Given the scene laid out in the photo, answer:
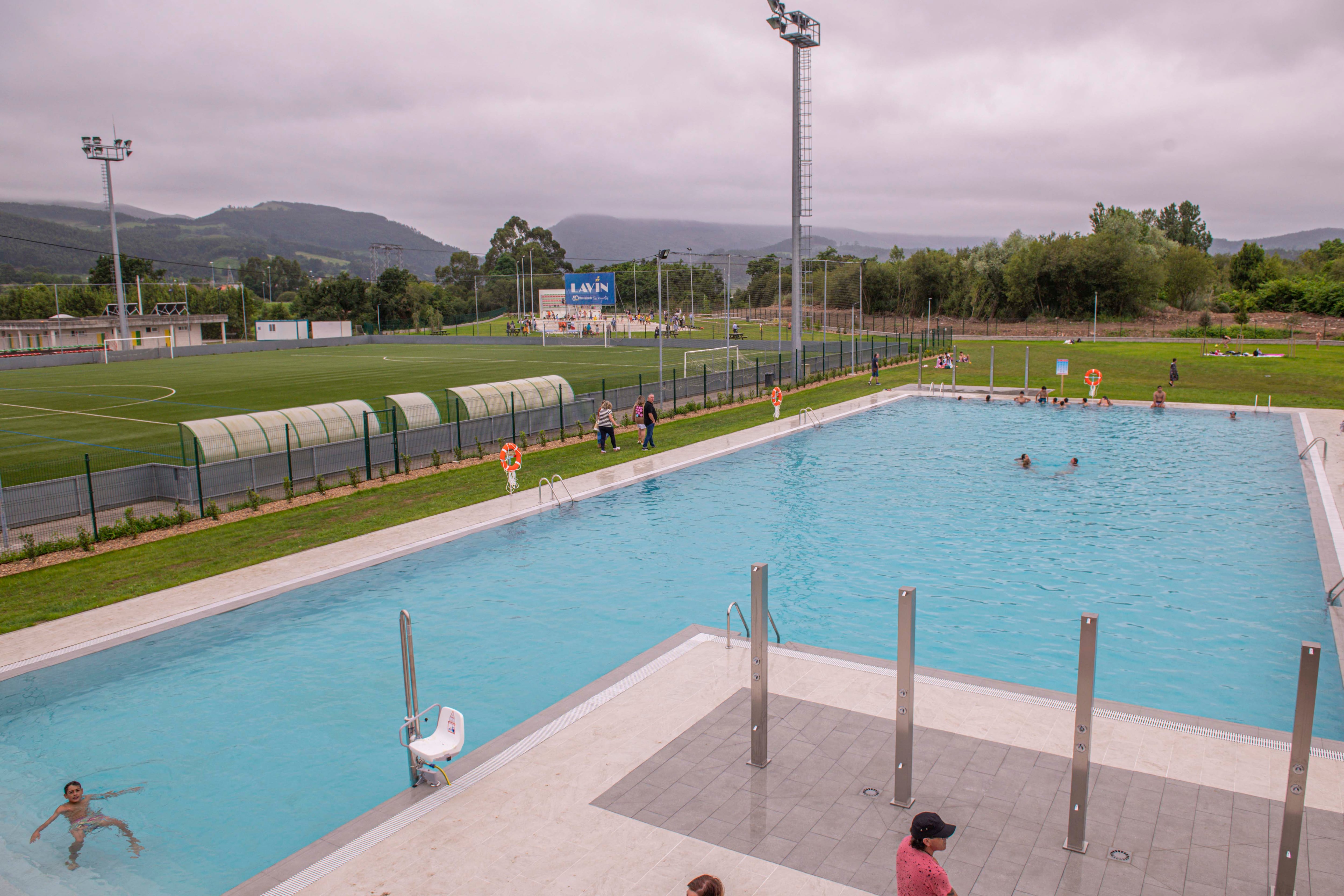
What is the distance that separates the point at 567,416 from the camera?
3098 centimetres

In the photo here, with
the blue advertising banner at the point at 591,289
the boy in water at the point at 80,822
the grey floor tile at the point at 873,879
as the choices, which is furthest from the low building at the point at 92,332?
the grey floor tile at the point at 873,879

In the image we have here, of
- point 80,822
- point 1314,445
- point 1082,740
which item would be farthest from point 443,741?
point 1314,445

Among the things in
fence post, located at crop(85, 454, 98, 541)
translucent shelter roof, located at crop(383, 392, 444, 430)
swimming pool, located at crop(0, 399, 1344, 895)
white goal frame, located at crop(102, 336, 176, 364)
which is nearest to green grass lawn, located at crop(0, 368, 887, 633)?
fence post, located at crop(85, 454, 98, 541)

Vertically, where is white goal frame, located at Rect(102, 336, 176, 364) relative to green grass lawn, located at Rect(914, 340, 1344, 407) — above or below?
above

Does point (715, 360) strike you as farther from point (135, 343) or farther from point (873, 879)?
point (135, 343)

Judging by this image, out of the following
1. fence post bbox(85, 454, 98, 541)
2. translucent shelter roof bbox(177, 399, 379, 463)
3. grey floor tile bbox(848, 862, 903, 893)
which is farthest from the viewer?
translucent shelter roof bbox(177, 399, 379, 463)

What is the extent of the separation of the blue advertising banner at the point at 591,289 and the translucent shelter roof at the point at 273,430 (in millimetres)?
64660

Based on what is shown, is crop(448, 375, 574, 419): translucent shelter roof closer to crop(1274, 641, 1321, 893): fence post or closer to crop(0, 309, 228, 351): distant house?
crop(1274, 641, 1321, 893): fence post

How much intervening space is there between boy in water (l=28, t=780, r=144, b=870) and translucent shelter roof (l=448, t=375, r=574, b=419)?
19.9m

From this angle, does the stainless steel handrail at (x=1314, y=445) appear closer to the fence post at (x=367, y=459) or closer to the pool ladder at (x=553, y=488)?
the pool ladder at (x=553, y=488)

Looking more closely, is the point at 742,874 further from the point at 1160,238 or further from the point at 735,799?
the point at 1160,238

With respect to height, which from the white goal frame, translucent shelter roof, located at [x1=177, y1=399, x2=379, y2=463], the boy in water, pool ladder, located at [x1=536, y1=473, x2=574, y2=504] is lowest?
the boy in water

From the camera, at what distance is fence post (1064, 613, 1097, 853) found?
22.9 feet

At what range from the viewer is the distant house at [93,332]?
88.0 m
